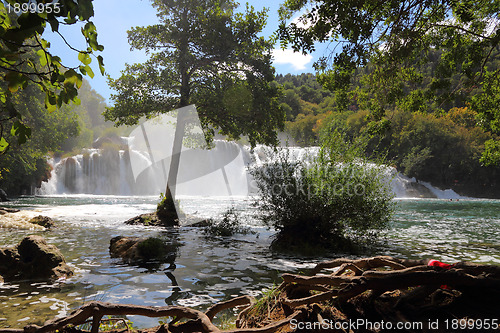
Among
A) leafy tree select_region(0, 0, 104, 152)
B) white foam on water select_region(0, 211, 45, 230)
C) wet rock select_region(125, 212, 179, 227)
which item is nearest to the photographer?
leafy tree select_region(0, 0, 104, 152)

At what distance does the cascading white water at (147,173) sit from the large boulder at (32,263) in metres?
34.9

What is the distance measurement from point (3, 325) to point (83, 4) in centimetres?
484

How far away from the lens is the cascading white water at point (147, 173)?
4506 cm

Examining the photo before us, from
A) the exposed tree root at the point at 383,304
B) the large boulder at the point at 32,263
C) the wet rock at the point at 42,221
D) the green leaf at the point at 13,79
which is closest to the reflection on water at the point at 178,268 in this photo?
the large boulder at the point at 32,263

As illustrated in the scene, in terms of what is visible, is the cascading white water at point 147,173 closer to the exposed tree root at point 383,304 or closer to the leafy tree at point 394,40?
the leafy tree at point 394,40

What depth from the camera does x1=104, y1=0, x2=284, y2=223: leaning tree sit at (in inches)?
717

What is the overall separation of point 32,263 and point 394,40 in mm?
10451

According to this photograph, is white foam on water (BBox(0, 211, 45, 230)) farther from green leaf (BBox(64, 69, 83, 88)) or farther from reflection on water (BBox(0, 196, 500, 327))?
green leaf (BBox(64, 69, 83, 88))

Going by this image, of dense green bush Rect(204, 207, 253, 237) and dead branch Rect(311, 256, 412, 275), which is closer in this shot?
dead branch Rect(311, 256, 412, 275)

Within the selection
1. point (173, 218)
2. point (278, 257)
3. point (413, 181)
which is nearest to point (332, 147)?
point (278, 257)

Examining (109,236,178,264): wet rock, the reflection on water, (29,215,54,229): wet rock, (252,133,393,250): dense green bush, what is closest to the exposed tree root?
the reflection on water

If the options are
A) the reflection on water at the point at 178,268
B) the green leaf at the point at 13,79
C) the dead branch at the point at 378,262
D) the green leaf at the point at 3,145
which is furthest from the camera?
the reflection on water at the point at 178,268

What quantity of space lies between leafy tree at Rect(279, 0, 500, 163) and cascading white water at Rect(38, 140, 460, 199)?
30689mm

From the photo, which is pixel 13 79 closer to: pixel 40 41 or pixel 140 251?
pixel 40 41
